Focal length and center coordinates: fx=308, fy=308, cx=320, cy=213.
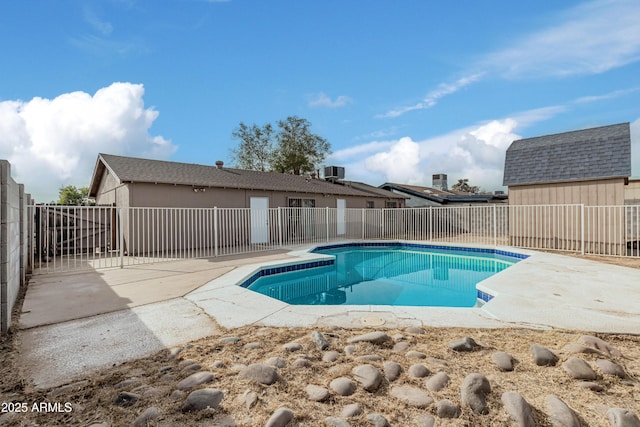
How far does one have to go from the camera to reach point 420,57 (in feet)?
35.7

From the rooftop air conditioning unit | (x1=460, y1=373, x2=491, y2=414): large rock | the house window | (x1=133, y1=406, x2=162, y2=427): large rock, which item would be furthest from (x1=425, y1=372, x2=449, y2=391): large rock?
the rooftop air conditioning unit

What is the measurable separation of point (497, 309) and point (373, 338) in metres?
2.25

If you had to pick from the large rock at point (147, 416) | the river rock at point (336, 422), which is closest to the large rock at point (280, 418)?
the river rock at point (336, 422)

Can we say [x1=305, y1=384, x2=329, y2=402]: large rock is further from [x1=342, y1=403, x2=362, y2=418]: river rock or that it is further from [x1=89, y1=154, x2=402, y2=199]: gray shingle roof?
[x1=89, y1=154, x2=402, y2=199]: gray shingle roof

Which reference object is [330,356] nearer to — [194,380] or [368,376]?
[368,376]

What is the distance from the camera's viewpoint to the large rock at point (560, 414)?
2002 mm

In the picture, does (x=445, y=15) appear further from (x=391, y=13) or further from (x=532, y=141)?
(x=532, y=141)

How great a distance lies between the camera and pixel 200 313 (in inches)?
169

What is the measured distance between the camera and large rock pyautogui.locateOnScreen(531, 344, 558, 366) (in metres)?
2.77

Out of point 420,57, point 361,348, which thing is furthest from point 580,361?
point 420,57

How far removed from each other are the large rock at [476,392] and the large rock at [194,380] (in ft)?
6.50

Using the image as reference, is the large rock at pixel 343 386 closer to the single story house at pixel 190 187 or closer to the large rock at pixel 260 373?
the large rock at pixel 260 373

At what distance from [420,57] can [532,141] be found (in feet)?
22.6

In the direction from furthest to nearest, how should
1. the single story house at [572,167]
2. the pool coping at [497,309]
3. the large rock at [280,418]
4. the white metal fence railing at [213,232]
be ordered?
the single story house at [572,167], the white metal fence railing at [213,232], the pool coping at [497,309], the large rock at [280,418]
